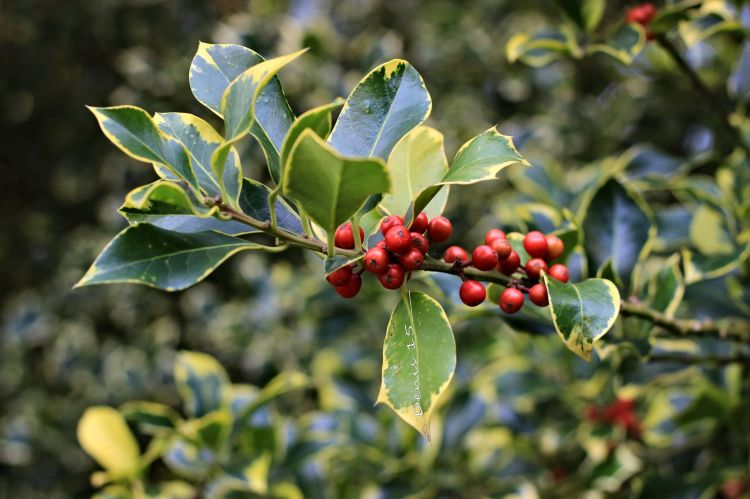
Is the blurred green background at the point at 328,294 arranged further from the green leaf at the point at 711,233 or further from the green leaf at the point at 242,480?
the green leaf at the point at 711,233

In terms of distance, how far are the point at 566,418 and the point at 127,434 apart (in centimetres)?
100

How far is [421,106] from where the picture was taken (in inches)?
30.7

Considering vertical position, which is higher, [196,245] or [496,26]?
[196,245]

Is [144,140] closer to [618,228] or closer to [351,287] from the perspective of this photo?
[351,287]

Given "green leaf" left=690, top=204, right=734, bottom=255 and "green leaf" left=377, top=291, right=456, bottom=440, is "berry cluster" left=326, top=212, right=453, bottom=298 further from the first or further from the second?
"green leaf" left=690, top=204, right=734, bottom=255

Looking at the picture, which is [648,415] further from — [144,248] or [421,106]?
[144,248]

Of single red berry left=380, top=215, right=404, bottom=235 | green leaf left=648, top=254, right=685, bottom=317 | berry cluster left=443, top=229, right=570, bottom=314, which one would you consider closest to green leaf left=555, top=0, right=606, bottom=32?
green leaf left=648, top=254, right=685, bottom=317

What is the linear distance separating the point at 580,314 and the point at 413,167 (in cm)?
26

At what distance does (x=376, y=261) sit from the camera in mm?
715

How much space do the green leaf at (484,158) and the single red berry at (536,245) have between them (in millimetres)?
128

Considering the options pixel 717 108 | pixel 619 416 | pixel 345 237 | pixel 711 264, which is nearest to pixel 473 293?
pixel 345 237

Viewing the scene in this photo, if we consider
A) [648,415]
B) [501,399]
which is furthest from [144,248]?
[648,415]

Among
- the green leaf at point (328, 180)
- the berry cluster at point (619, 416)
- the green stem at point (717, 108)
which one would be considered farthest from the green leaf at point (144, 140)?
the berry cluster at point (619, 416)

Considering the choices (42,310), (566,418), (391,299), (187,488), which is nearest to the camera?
(187,488)
